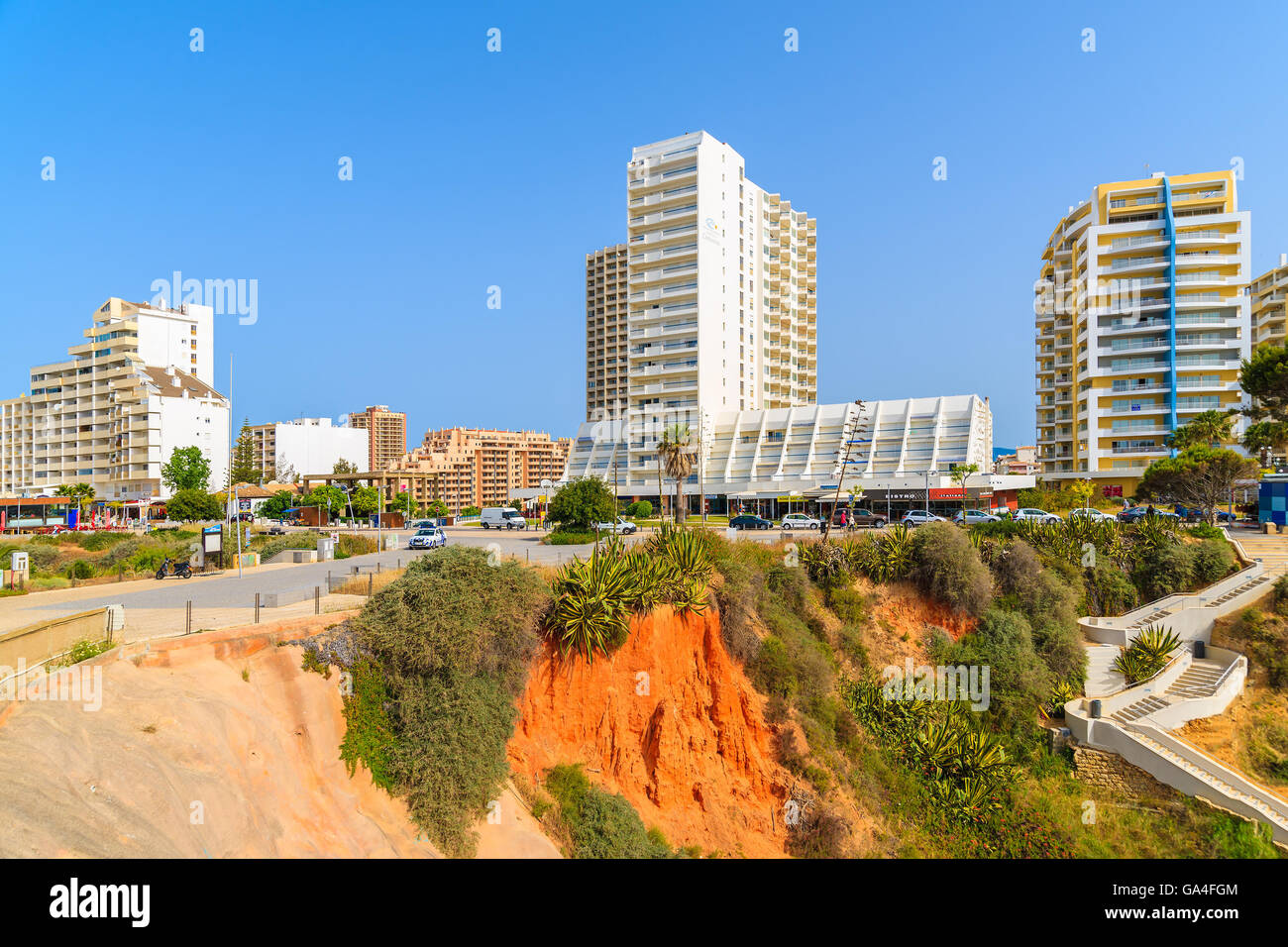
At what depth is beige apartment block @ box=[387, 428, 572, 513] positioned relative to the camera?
151 metres

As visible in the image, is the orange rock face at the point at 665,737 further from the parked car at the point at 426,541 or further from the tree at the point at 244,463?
the tree at the point at 244,463

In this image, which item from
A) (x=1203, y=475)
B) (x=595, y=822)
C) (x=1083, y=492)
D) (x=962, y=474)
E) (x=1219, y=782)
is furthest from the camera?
(x=962, y=474)

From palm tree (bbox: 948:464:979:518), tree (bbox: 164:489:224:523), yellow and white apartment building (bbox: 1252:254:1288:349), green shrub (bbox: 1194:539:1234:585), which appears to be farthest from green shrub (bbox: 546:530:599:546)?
yellow and white apartment building (bbox: 1252:254:1288:349)

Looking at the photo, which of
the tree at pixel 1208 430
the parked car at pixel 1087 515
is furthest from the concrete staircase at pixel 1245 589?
the tree at pixel 1208 430

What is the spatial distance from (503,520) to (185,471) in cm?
4369

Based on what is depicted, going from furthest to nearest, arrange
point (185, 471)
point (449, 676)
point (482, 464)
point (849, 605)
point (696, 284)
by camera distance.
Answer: point (482, 464) < point (185, 471) < point (696, 284) < point (849, 605) < point (449, 676)

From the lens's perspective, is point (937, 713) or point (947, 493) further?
point (947, 493)

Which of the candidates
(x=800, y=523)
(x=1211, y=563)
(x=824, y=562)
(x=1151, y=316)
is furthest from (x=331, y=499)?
(x=1151, y=316)

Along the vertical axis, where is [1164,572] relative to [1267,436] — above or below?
below

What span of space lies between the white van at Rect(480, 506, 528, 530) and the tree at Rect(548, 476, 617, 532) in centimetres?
1168

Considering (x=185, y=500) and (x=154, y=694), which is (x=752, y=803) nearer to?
(x=154, y=694)

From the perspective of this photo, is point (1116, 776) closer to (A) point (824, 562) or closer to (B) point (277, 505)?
(A) point (824, 562)

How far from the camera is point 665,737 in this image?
14438mm

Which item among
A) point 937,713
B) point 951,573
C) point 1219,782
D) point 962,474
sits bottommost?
point 1219,782
